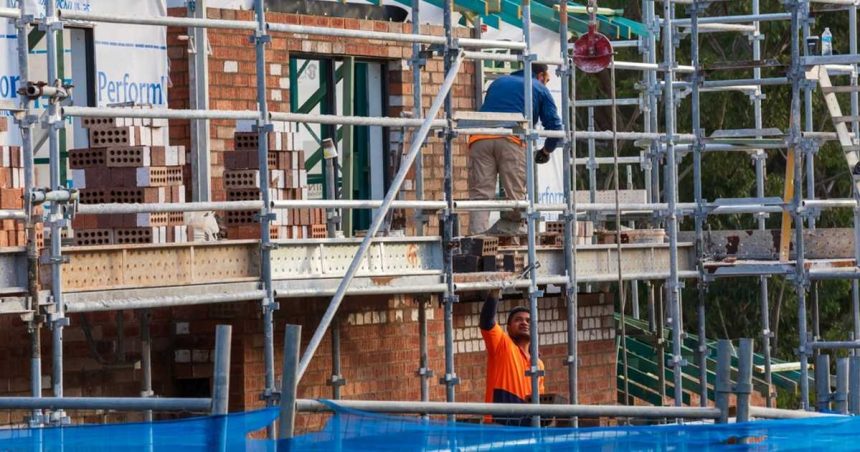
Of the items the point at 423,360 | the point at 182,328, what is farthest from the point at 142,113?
the point at 423,360

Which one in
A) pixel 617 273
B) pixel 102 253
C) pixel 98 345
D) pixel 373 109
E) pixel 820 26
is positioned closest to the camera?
pixel 102 253

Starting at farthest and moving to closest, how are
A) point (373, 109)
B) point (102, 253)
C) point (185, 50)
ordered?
point (373, 109) → point (185, 50) → point (102, 253)

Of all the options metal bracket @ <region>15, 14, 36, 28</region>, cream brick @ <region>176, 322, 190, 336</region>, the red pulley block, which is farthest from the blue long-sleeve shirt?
metal bracket @ <region>15, 14, 36, 28</region>

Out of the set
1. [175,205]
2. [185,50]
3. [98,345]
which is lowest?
[98,345]

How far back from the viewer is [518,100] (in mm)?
14539

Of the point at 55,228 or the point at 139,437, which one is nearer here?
the point at 139,437

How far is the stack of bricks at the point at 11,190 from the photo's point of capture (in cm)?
1076

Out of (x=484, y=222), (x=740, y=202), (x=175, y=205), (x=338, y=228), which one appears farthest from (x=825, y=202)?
(x=175, y=205)

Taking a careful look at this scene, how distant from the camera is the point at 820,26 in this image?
30625 millimetres

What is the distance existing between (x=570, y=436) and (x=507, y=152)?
675cm

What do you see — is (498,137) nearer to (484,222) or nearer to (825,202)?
(484,222)

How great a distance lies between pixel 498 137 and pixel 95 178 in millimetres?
4075

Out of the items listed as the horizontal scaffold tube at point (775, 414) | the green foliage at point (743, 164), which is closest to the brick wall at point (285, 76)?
the horizontal scaffold tube at point (775, 414)

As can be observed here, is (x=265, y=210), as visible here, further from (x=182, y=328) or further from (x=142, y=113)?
(x=182, y=328)
